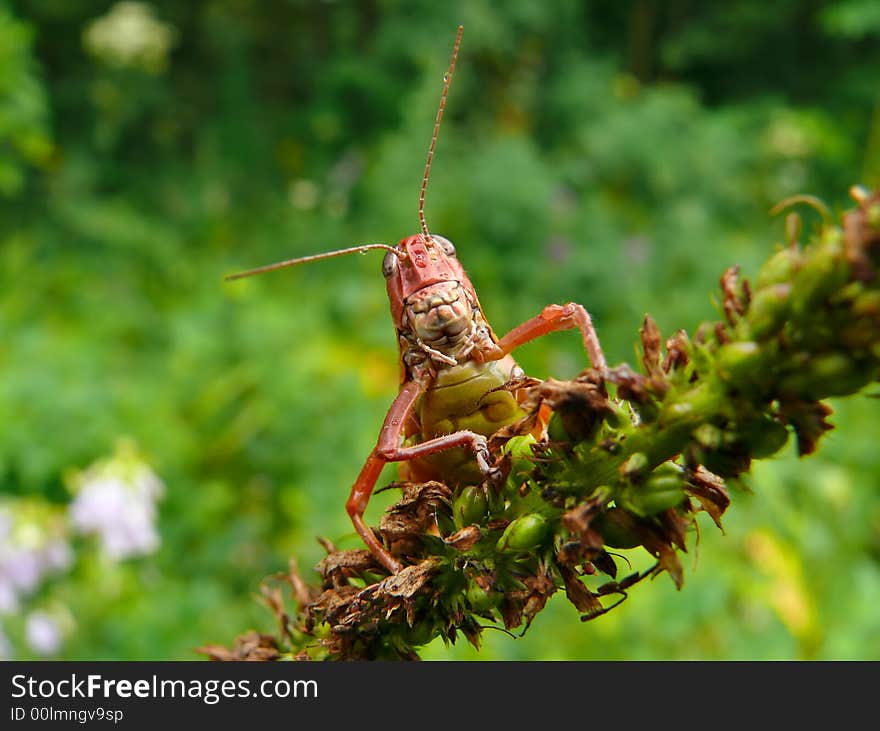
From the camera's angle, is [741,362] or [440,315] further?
[440,315]

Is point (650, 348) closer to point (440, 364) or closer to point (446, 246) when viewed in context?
point (440, 364)

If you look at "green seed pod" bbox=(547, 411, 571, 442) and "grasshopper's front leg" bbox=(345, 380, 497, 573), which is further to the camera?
"grasshopper's front leg" bbox=(345, 380, 497, 573)

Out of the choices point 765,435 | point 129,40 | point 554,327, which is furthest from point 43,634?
point 129,40

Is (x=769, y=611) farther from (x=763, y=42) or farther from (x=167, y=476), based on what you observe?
(x=763, y=42)

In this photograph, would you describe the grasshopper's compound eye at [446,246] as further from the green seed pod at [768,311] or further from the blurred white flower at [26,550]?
the blurred white flower at [26,550]

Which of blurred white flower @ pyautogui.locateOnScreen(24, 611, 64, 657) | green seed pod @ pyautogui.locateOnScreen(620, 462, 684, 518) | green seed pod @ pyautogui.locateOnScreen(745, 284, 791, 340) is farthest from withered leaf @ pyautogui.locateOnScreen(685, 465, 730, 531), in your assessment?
blurred white flower @ pyautogui.locateOnScreen(24, 611, 64, 657)

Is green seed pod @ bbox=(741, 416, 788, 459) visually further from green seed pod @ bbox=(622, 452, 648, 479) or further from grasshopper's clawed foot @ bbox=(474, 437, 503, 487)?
grasshopper's clawed foot @ bbox=(474, 437, 503, 487)
